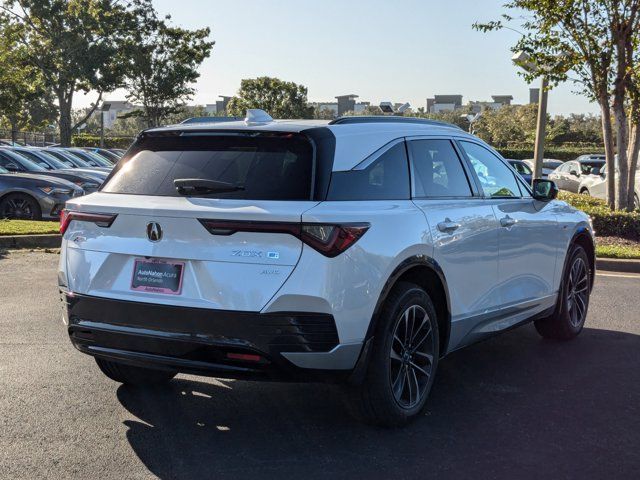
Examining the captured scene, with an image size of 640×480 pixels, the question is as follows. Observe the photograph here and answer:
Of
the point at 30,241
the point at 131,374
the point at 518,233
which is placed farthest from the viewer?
the point at 30,241

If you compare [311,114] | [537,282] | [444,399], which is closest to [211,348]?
[444,399]

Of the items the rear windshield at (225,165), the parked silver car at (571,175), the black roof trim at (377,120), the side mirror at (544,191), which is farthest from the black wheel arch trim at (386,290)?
the parked silver car at (571,175)

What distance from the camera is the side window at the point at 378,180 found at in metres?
4.25

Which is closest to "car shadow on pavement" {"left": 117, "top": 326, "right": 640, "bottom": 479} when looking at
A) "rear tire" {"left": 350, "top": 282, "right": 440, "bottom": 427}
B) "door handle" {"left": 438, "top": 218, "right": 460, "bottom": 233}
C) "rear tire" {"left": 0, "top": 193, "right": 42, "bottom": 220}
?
"rear tire" {"left": 350, "top": 282, "right": 440, "bottom": 427}

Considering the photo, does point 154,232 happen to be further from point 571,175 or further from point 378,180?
point 571,175

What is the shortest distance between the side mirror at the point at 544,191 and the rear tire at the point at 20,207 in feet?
36.9

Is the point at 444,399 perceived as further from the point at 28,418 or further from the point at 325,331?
the point at 28,418

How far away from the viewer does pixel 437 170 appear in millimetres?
5223

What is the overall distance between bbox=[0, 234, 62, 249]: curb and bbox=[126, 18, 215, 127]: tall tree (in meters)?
33.7

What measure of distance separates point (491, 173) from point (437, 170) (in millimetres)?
871

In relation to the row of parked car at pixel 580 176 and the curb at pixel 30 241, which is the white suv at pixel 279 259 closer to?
the curb at pixel 30 241

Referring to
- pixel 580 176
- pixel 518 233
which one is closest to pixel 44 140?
pixel 580 176

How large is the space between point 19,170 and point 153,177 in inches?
553

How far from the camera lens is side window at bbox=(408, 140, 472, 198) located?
5008 mm
